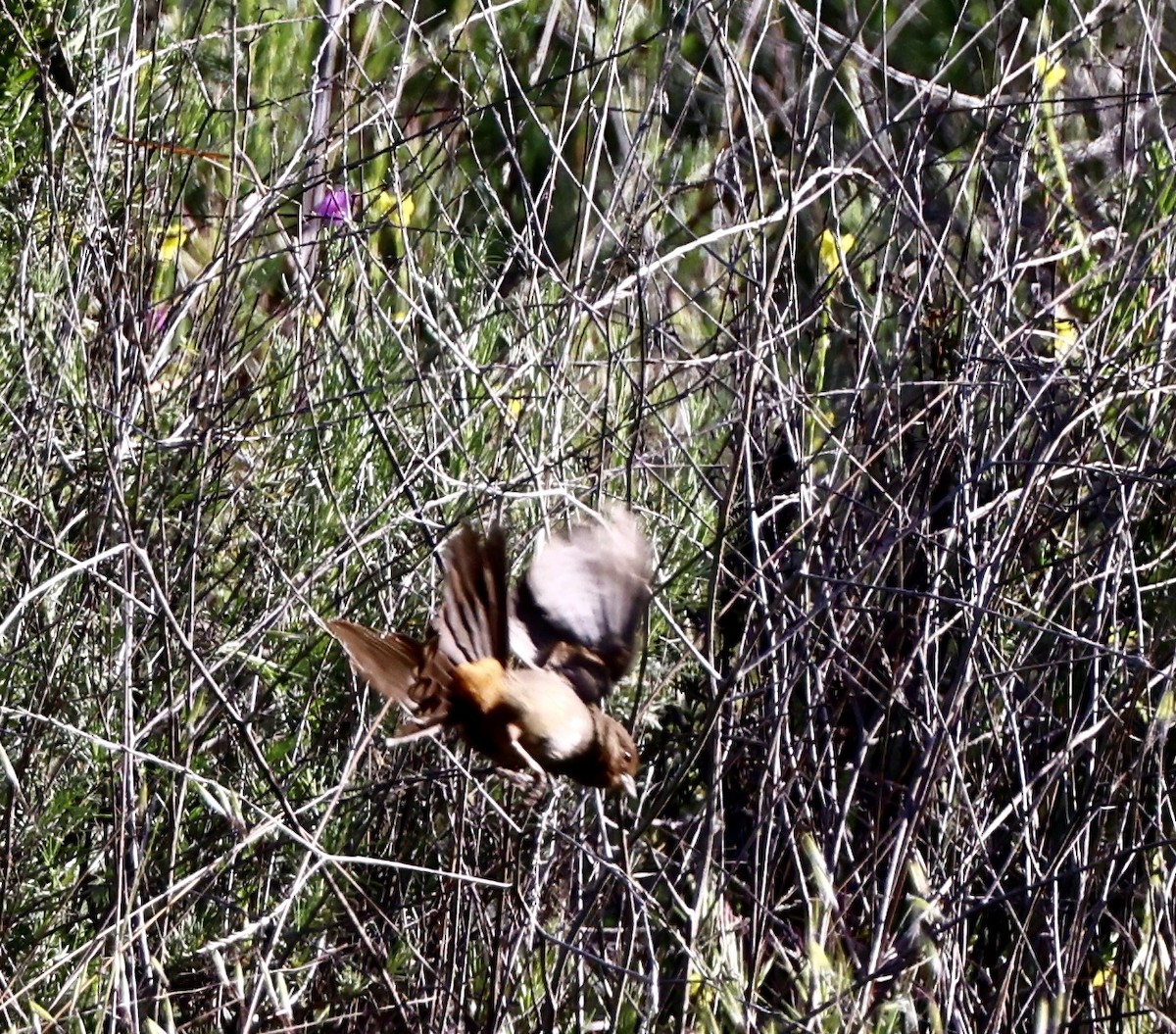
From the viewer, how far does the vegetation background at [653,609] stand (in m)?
2.17

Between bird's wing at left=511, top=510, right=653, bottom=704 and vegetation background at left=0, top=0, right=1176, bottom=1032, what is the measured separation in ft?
0.41

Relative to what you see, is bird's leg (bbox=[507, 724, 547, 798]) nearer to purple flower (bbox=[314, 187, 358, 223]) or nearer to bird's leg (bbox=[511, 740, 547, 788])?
bird's leg (bbox=[511, 740, 547, 788])

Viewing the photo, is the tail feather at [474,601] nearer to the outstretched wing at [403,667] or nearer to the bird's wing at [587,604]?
the outstretched wing at [403,667]

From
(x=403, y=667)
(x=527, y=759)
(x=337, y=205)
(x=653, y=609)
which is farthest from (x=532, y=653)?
(x=337, y=205)

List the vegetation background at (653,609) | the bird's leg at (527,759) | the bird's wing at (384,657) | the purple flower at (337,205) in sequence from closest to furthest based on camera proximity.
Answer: the bird's wing at (384,657) < the bird's leg at (527,759) < the vegetation background at (653,609) < the purple flower at (337,205)

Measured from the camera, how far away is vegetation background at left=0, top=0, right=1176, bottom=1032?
7.13 feet

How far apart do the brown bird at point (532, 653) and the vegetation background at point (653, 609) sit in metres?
0.11

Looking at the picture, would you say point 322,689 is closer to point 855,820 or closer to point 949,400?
point 855,820

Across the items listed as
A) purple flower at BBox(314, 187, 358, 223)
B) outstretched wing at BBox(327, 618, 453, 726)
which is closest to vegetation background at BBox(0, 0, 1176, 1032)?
purple flower at BBox(314, 187, 358, 223)

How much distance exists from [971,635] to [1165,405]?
900 millimetres

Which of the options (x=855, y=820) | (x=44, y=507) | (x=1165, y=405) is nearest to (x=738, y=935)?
(x=855, y=820)

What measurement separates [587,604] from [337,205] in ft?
3.15

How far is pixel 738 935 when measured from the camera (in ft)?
8.45

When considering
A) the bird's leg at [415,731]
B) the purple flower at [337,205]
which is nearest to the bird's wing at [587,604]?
the bird's leg at [415,731]
